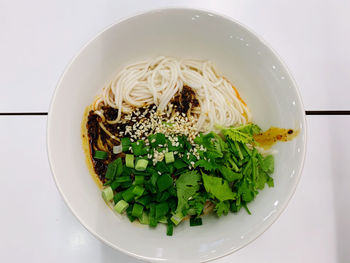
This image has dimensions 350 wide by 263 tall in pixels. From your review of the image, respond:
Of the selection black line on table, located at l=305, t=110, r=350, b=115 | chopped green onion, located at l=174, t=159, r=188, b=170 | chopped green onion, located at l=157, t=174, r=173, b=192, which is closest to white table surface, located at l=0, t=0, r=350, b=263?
black line on table, located at l=305, t=110, r=350, b=115

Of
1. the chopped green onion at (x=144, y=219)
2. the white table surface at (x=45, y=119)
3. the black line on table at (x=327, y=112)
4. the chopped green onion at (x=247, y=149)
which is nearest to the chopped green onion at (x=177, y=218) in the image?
the chopped green onion at (x=144, y=219)

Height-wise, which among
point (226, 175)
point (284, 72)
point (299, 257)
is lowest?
point (299, 257)

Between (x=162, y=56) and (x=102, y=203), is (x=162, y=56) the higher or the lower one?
the higher one

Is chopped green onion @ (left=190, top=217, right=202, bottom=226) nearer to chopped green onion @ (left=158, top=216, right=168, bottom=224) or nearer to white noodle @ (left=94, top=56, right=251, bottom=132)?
Result: chopped green onion @ (left=158, top=216, right=168, bottom=224)

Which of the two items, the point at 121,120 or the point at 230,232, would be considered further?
the point at 121,120

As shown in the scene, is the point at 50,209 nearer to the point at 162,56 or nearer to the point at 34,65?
the point at 34,65

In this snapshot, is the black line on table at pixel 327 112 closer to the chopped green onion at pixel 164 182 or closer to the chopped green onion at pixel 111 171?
the chopped green onion at pixel 164 182

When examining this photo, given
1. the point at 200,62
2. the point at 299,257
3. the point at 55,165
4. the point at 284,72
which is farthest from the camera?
the point at 200,62

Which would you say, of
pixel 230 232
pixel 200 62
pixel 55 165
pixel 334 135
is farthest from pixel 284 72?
pixel 55 165
